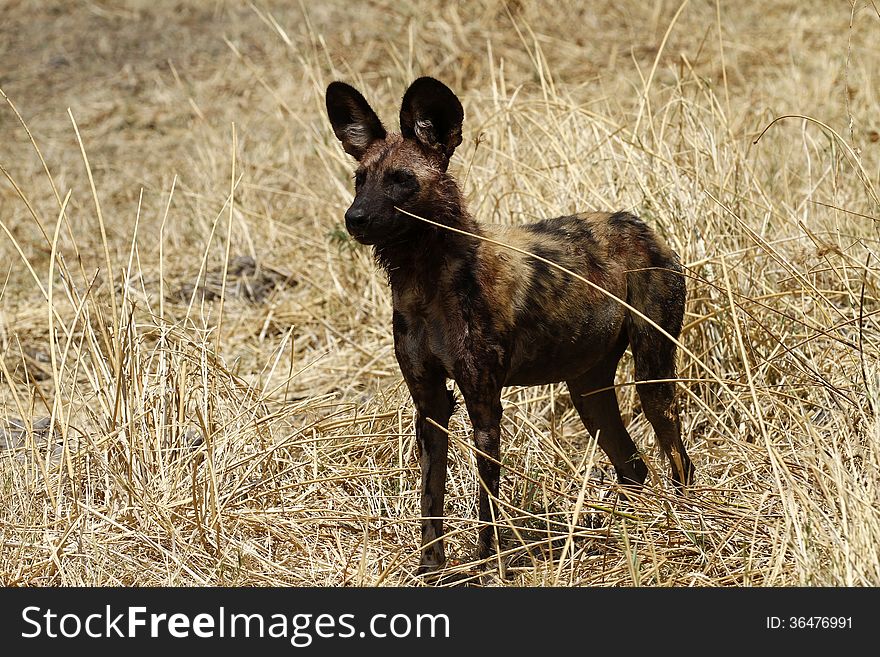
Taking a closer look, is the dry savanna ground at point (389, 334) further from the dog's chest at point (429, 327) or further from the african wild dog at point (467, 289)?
the dog's chest at point (429, 327)

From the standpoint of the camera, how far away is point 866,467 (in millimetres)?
3641

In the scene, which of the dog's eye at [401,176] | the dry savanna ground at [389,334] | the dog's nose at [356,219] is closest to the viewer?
the dog's nose at [356,219]

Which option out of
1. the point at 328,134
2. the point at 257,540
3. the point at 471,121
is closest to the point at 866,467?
the point at 257,540

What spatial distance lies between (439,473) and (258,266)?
3691 mm

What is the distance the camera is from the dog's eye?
12.4ft

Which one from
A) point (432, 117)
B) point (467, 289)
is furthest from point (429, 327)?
point (432, 117)

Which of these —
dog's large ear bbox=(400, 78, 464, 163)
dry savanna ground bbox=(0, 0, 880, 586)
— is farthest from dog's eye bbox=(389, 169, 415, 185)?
dry savanna ground bbox=(0, 0, 880, 586)

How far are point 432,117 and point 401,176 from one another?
27 centimetres

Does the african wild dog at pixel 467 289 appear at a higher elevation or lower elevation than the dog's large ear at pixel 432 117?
lower

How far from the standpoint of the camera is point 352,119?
13.3 feet

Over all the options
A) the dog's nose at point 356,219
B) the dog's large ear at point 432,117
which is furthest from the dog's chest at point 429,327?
the dog's large ear at point 432,117

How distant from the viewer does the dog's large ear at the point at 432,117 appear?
12.6 ft

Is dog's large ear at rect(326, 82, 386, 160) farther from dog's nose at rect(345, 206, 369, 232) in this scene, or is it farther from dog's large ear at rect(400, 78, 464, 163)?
dog's nose at rect(345, 206, 369, 232)

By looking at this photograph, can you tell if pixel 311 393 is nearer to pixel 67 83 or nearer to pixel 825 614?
pixel 825 614
